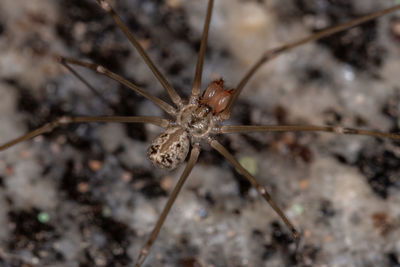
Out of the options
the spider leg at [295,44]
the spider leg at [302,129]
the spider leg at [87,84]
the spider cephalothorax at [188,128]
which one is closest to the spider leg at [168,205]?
the spider cephalothorax at [188,128]

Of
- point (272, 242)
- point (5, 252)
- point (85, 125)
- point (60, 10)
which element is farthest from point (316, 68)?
point (5, 252)

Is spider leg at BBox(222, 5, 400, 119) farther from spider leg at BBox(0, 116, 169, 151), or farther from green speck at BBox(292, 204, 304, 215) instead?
green speck at BBox(292, 204, 304, 215)

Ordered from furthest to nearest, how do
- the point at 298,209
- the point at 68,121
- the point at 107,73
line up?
the point at 298,209 < the point at 107,73 < the point at 68,121

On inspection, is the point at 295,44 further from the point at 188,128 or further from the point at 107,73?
the point at 107,73

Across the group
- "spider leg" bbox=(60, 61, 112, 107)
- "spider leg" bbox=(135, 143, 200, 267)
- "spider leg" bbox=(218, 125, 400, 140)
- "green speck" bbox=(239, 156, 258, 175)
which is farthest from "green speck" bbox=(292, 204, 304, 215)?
"spider leg" bbox=(60, 61, 112, 107)

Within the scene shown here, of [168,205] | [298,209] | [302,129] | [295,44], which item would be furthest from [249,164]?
[295,44]
